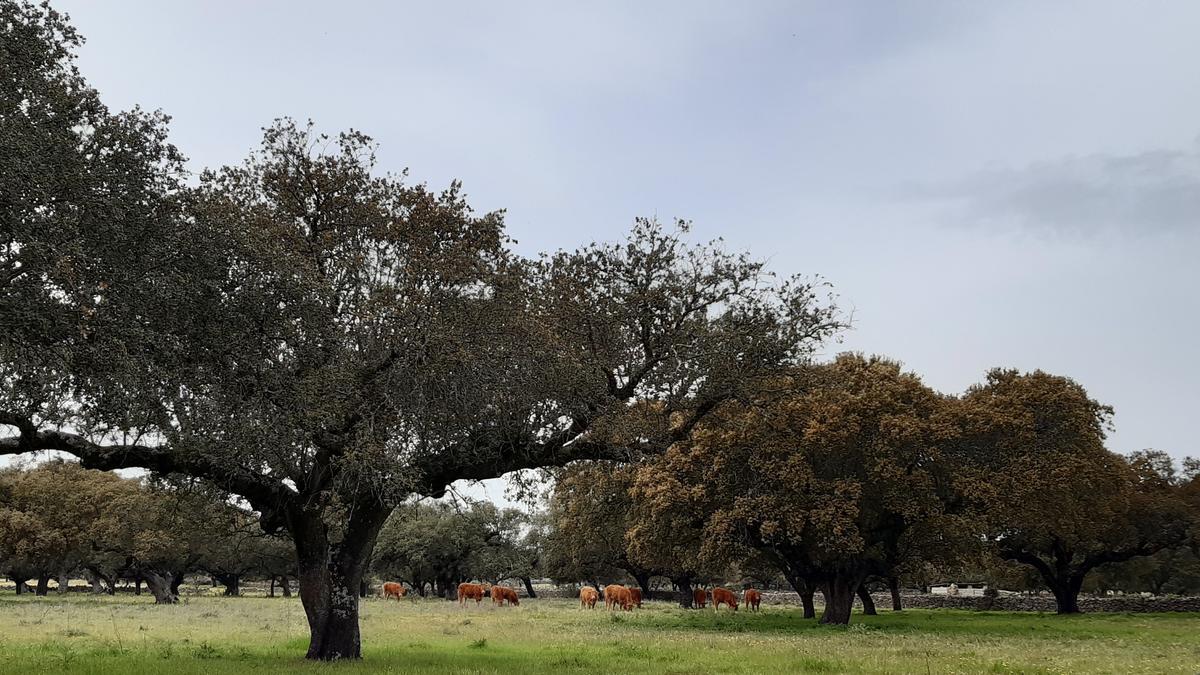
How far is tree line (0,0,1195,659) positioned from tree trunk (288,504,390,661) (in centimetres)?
5

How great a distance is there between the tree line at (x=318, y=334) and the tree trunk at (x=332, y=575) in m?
0.05

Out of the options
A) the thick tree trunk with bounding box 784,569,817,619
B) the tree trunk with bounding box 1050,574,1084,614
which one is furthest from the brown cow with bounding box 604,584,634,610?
the tree trunk with bounding box 1050,574,1084,614

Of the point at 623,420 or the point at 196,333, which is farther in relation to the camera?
the point at 623,420

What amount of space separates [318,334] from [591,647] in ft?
42.6

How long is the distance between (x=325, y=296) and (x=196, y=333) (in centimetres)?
267

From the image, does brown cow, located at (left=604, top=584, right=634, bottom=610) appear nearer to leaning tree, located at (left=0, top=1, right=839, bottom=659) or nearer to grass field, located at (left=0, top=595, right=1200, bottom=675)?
grass field, located at (left=0, top=595, right=1200, bottom=675)

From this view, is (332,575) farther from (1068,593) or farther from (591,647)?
(1068,593)

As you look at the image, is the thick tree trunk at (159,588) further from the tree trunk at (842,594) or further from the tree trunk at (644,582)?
the tree trunk at (842,594)

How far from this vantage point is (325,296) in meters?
16.5

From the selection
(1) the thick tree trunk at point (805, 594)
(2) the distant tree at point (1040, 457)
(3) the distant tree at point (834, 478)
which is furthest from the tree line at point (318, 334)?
(1) the thick tree trunk at point (805, 594)

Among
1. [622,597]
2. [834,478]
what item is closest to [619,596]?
[622,597]

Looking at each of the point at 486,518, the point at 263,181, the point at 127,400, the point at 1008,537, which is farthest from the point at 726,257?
the point at 486,518

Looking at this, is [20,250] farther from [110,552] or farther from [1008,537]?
[110,552]

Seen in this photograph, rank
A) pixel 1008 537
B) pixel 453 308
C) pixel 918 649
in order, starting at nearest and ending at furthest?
pixel 453 308
pixel 918 649
pixel 1008 537
